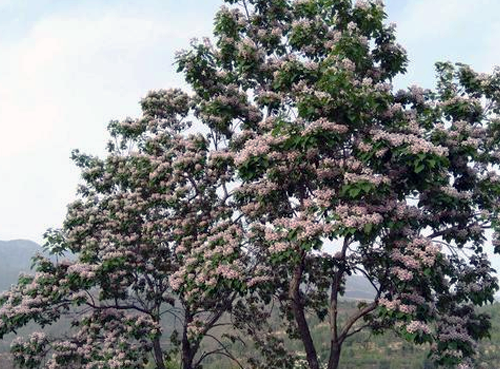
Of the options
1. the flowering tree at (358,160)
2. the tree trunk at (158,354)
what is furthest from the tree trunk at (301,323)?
the tree trunk at (158,354)

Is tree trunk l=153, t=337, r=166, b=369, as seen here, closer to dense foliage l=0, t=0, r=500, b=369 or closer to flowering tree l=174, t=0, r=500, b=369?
dense foliage l=0, t=0, r=500, b=369

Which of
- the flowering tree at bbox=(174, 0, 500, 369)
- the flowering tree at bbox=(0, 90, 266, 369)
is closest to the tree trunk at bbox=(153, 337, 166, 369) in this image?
the flowering tree at bbox=(0, 90, 266, 369)

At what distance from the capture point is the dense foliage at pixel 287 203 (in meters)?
10.4

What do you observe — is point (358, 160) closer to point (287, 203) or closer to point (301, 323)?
point (287, 203)

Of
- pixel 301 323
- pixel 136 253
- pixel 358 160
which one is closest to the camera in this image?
pixel 358 160

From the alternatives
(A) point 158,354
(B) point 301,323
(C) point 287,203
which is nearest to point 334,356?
(B) point 301,323

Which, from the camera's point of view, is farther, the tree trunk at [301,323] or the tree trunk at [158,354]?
the tree trunk at [158,354]

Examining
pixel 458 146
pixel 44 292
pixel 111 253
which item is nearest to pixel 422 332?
pixel 458 146

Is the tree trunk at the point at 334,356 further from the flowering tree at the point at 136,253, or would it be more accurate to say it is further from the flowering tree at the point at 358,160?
the flowering tree at the point at 136,253

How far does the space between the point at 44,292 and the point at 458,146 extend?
1022cm

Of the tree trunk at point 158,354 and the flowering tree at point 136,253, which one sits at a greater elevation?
the flowering tree at point 136,253

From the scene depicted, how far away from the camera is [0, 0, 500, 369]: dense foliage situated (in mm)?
10359

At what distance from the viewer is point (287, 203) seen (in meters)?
12.7

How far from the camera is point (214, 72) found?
1379 cm
